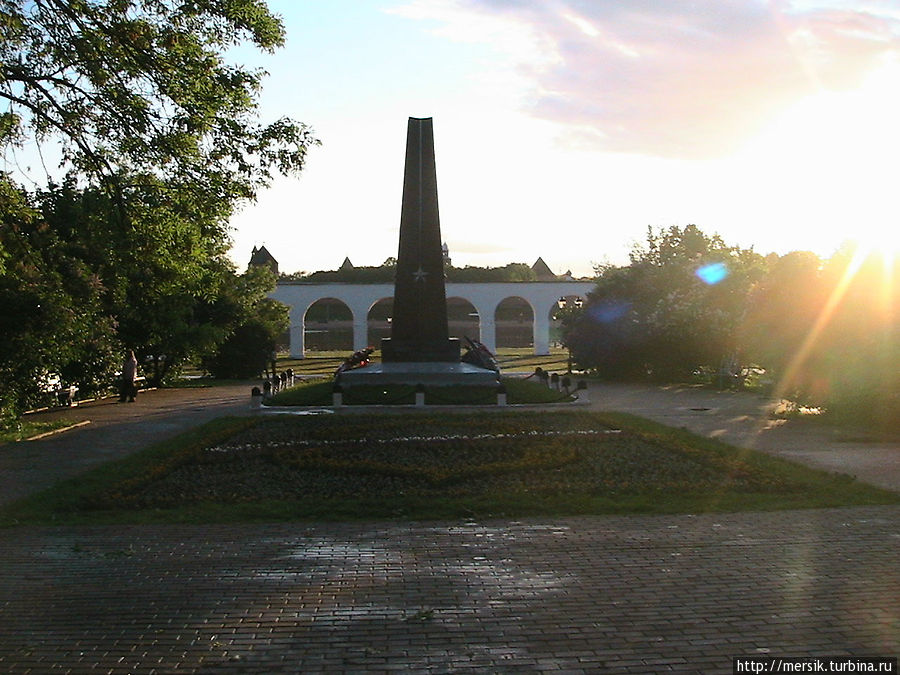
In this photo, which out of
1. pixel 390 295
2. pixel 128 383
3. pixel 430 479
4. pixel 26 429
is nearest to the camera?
pixel 430 479

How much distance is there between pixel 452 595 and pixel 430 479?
13.8 ft

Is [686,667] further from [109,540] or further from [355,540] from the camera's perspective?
[109,540]

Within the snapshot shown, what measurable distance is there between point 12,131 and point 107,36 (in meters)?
1.89

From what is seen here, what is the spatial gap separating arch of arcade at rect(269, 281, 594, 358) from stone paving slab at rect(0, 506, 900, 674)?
4110cm

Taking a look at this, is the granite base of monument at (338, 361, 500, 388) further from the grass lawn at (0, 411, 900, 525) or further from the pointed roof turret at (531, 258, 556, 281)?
the pointed roof turret at (531, 258, 556, 281)

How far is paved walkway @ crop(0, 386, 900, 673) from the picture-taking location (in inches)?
186

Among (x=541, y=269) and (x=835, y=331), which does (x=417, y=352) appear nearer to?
(x=835, y=331)

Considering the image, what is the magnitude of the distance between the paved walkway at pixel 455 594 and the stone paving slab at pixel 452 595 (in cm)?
2

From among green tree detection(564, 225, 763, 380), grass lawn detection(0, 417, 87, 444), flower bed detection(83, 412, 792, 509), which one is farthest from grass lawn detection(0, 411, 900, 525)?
green tree detection(564, 225, 763, 380)

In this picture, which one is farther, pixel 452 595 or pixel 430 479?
pixel 430 479

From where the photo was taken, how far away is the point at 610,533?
7.47m

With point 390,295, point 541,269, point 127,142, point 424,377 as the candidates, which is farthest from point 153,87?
point 541,269

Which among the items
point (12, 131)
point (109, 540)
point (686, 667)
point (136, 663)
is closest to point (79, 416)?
point (12, 131)

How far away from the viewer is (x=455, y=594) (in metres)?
5.75
